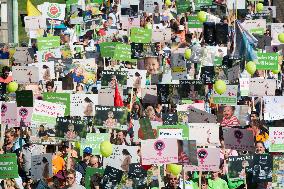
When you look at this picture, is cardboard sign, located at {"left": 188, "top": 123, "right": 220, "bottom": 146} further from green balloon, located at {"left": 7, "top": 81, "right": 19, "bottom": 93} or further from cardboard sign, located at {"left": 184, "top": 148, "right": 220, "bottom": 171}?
green balloon, located at {"left": 7, "top": 81, "right": 19, "bottom": 93}

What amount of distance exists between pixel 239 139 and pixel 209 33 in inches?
265

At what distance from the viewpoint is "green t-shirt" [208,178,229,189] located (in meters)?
11.1

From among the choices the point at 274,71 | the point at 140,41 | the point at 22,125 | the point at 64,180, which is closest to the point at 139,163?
the point at 64,180

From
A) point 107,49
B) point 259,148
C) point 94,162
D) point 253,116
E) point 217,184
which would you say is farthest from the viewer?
point 107,49

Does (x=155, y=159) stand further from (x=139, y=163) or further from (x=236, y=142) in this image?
(x=236, y=142)

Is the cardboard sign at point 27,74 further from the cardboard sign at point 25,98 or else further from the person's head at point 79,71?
the cardboard sign at point 25,98

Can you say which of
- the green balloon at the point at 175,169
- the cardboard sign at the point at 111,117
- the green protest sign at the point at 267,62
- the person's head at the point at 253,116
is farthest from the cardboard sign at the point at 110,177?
the green protest sign at the point at 267,62

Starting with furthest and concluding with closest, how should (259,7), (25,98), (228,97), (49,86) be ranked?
(259,7)
(49,86)
(228,97)
(25,98)

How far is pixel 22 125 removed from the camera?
12.8 metres

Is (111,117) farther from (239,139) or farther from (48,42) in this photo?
(48,42)

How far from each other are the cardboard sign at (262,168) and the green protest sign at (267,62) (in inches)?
206

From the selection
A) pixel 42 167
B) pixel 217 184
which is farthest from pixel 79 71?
pixel 217 184

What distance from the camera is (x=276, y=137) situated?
1139cm

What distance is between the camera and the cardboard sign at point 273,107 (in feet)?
43.6
